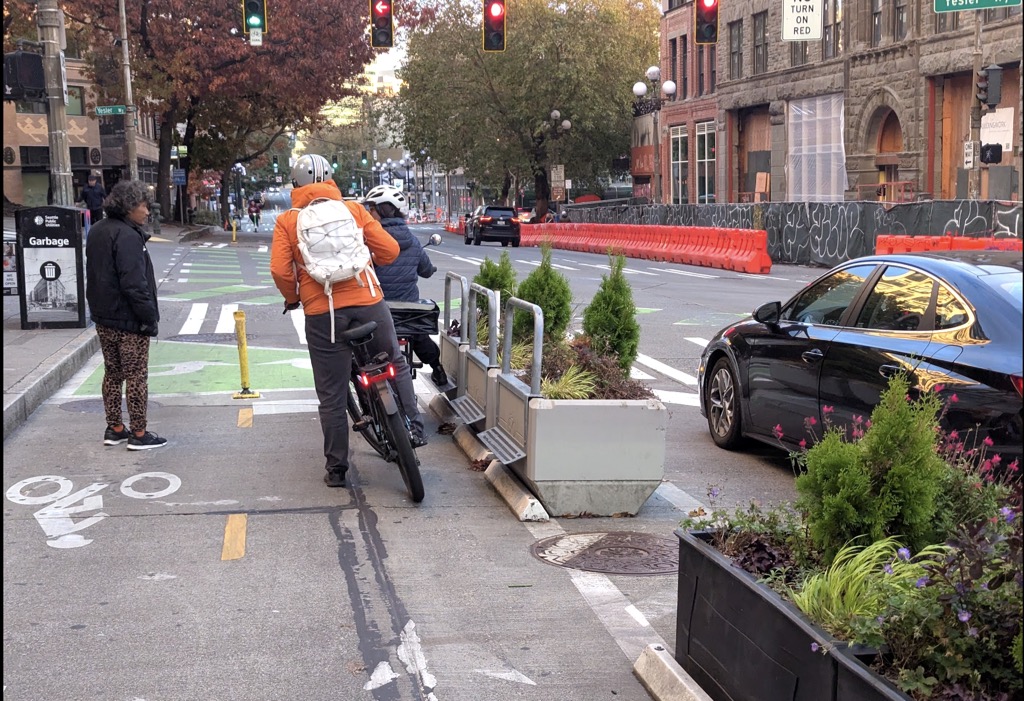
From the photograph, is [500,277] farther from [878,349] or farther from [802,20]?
[802,20]

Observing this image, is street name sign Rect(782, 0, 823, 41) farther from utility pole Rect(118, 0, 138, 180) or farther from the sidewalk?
utility pole Rect(118, 0, 138, 180)

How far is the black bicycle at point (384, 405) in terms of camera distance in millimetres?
7555

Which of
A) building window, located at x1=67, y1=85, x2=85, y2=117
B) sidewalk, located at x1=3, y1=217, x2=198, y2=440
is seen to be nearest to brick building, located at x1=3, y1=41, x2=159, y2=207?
building window, located at x1=67, y1=85, x2=85, y2=117

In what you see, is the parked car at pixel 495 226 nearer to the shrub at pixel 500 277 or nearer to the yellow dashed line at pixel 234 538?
the shrub at pixel 500 277

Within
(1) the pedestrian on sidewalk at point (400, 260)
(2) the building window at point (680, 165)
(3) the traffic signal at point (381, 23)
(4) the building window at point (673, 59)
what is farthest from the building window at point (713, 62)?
(1) the pedestrian on sidewalk at point (400, 260)

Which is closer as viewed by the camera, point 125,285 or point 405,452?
point 405,452

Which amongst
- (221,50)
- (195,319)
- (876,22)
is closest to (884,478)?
(195,319)

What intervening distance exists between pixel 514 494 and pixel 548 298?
1.79 m

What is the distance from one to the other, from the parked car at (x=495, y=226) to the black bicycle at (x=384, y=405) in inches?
1602

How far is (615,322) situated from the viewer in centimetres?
841

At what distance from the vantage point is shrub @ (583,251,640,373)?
8.38 meters

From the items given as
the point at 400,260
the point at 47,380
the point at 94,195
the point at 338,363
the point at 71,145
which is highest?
the point at 71,145

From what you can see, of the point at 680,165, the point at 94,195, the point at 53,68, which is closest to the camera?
the point at 53,68

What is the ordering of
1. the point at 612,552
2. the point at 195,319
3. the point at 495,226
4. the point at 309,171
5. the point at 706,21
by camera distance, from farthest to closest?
the point at 495,226 → the point at 706,21 → the point at 195,319 → the point at 309,171 → the point at 612,552
